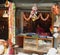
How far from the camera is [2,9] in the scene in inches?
179

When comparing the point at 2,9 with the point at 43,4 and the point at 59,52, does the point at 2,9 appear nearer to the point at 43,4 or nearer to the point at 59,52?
the point at 43,4

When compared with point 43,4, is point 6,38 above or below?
below

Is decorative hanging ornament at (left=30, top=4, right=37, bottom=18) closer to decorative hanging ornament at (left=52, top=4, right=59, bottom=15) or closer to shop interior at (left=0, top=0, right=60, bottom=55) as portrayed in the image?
shop interior at (left=0, top=0, right=60, bottom=55)

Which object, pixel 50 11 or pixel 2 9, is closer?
pixel 50 11

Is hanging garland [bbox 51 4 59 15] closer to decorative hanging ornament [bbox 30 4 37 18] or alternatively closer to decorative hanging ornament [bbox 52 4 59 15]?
decorative hanging ornament [bbox 52 4 59 15]

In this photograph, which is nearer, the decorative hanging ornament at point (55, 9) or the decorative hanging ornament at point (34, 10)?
the decorative hanging ornament at point (55, 9)

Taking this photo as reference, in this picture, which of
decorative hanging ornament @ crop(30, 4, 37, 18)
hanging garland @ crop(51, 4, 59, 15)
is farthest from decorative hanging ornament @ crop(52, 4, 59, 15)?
decorative hanging ornament @ crop(30, 4, 37, 18)

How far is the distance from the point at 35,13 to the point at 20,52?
0.83 meters

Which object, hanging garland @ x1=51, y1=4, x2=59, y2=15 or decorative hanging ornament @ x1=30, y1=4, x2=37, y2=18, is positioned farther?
decorative hanging ornament @ x1=30, y1=4, x2=37, y2=18

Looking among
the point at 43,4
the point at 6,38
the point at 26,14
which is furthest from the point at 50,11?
the point at 6,38

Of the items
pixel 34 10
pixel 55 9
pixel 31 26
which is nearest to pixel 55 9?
pixel 55 9

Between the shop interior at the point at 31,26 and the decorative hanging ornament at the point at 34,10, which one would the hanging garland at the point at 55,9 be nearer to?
the shop interior at the point at 31,26

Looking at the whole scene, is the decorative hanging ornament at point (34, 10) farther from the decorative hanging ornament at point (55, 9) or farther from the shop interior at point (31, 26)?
the decorative hanging ornament at point (55, 9)

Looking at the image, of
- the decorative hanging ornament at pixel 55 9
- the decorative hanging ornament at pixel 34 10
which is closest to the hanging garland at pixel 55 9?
the decorative hanging ornament at pixel 55 9
